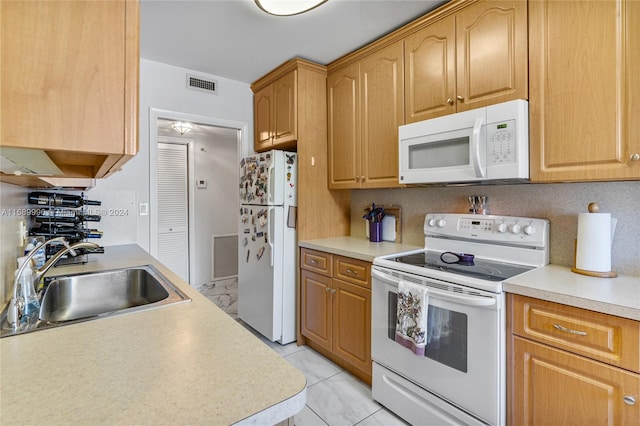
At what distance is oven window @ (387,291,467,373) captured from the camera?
1.49 m

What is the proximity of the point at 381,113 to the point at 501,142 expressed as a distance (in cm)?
92

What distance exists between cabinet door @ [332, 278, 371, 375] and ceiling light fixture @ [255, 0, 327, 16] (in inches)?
65.8

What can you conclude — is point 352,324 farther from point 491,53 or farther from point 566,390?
point 491,53

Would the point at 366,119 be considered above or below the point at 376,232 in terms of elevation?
above

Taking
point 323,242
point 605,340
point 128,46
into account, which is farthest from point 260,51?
point 605,340

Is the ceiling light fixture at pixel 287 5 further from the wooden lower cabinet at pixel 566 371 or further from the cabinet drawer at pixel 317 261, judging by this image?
the wooden lower cabinet at pixel 566 371

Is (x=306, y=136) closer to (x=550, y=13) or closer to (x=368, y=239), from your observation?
(x=368, y=239)

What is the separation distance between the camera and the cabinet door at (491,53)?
5.24ft

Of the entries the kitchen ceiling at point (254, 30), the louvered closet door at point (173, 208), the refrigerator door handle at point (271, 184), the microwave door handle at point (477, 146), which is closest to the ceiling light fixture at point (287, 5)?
the kitchen ceiling at point (254, 30)

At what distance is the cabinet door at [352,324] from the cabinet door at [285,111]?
1.29 metres

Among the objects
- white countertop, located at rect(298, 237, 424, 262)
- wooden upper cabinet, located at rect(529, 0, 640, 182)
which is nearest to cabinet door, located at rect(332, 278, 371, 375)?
white countertop, located at rect(298, 237, 424, 262)

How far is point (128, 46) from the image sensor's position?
483 mm

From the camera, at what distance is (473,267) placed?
5.55ft

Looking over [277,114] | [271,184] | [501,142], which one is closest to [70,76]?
[501,142]
